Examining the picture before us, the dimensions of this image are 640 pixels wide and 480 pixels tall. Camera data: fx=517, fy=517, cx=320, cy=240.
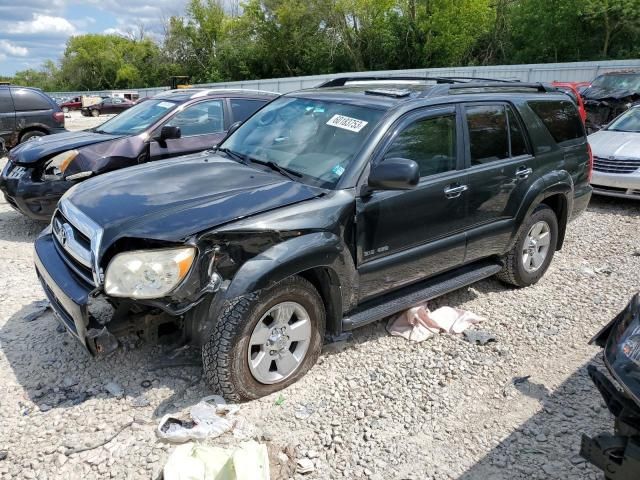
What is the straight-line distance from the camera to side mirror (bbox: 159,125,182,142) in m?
6.07

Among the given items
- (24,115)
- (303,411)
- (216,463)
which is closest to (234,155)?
(303,411)

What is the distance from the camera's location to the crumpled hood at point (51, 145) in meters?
5.90

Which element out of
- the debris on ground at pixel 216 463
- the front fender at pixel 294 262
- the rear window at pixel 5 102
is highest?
the rear window at pixel 5 102

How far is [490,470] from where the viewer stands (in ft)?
8.87

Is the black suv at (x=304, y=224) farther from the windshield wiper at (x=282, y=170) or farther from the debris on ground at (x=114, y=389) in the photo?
the debris on ground at (x=114, y=389)

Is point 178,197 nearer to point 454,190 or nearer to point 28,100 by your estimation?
point 454,190

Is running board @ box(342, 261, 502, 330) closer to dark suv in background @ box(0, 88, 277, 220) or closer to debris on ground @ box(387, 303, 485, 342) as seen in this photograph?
debris on ground @ box(387, 303, 485, 342)

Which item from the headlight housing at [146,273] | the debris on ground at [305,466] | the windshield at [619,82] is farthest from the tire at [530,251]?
the windshield at [619,82]

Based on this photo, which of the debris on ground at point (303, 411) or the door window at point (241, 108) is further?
the door window at point (241, 108)

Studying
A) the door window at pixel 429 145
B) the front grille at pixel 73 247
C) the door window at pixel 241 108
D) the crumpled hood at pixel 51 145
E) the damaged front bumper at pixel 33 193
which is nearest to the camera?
the front grille at pixel 73 247

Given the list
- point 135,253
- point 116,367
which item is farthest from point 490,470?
point 116,367

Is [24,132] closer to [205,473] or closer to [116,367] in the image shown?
[116,367]

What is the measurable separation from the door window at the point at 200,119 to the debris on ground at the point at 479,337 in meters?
4.30

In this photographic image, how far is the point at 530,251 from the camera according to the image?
16.0 feet
